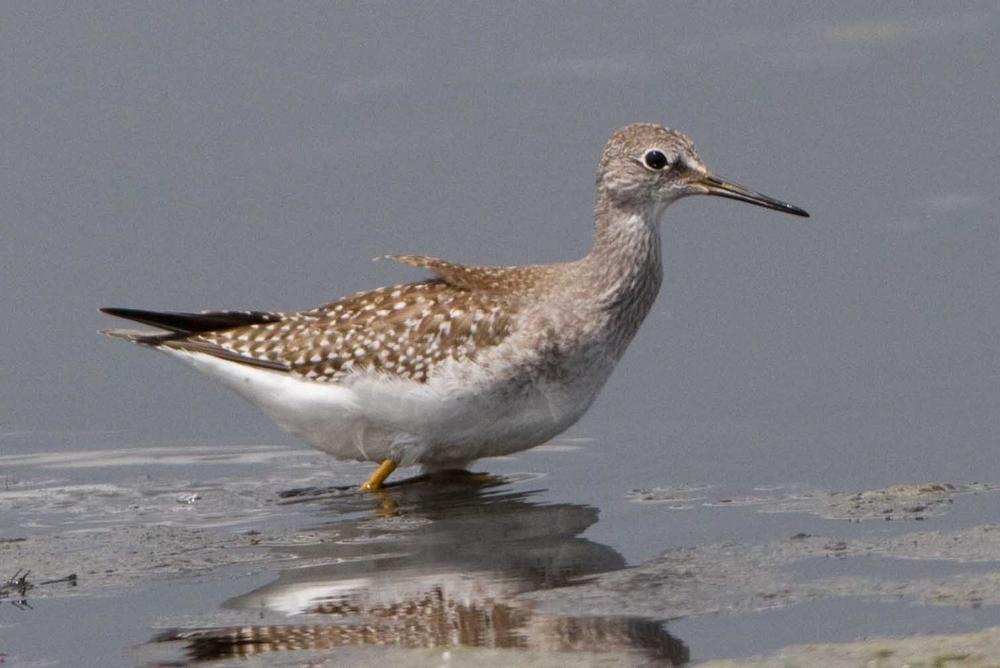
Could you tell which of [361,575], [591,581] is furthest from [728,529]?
[361,575]

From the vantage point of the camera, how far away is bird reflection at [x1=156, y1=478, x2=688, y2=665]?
28.2 feet

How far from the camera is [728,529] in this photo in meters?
10.7

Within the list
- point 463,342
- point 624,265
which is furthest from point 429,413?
point 624,265

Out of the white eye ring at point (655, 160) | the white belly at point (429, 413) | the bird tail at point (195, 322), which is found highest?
the white eye ring at point (655, 160)

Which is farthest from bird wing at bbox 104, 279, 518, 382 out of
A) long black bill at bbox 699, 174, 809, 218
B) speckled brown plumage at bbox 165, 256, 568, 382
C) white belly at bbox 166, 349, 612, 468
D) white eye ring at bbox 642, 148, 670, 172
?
long black bill at bbox 699, 174, 809, 218

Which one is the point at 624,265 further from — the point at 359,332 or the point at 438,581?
the point at 438,581

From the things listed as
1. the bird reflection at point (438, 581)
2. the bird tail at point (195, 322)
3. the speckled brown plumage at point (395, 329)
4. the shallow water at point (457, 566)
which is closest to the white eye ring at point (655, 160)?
the speckled brown plumage at point (395, 329)

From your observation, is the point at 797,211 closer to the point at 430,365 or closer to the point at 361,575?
the point at 430,365

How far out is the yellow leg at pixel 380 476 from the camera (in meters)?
12.2

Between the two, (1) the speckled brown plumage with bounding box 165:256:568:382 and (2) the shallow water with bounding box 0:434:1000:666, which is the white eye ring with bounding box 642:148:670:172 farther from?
(2) the shallow water with bounding box 0:434:1000:666

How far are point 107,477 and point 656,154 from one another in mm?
4117

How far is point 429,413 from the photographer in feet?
38.7

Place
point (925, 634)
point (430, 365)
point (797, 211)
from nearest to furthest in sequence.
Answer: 1. point (925, 634)
2. point (430, 365)
3. point (797, 211)

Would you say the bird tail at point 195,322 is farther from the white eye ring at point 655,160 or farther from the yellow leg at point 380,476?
the white eye ring at point 655,160
